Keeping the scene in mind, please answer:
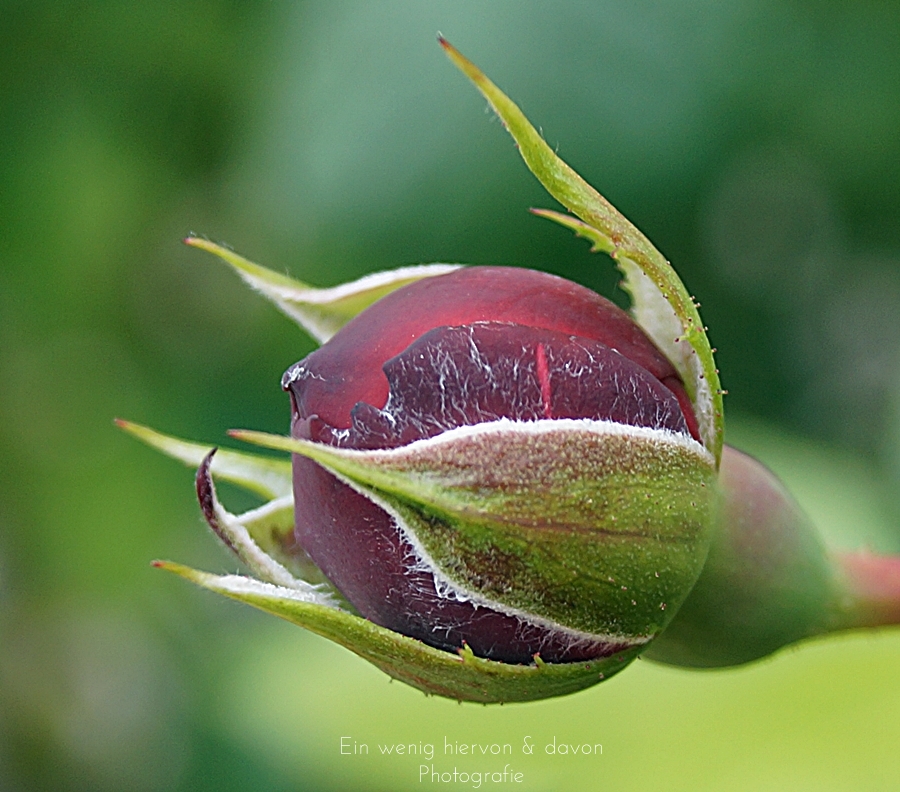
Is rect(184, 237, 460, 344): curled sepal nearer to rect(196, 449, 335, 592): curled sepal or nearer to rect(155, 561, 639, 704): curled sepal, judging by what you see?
rect(196, 449, 335, 592): curled sepal

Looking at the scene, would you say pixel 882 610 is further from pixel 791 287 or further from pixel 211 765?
pixel 211 765

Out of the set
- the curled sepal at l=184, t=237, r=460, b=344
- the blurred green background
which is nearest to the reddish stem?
the curled sepal at l=184, t=237, r=460, b=344

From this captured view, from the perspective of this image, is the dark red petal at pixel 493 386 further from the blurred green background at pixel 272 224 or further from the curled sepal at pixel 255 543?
the blurred green background at pixel 272 224

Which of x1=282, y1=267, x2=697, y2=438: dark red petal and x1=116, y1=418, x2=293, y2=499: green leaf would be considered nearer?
x1=282, y1=267, x2=697, y2=438: dark red petal

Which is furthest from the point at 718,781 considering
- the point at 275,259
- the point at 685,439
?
the point at 275,259

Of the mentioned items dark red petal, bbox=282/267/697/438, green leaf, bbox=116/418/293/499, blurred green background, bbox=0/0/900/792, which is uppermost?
blurred green background, bbox=0/0/900/792

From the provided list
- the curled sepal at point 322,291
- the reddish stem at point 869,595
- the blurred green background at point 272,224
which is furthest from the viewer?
the blurred green background at point 272,224

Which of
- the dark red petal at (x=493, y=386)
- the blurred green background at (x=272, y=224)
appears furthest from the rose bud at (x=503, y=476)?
the blurred green background at (x=272, y=224)
